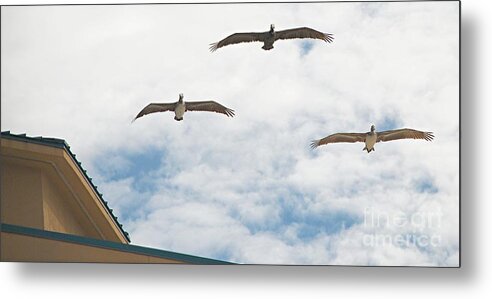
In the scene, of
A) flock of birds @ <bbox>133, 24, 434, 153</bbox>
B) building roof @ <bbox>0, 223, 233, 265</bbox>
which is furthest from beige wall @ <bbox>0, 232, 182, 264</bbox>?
flock of birds @ <bbox>133, 24, 434, 153</bbox>

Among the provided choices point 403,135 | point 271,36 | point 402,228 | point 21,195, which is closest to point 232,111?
point 271,36

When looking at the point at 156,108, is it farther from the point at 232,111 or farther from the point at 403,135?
the point at 403,135

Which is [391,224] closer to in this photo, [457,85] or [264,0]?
[457,85]

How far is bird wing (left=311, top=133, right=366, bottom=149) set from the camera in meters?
3.93

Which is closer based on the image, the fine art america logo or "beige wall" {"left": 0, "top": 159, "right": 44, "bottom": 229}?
the fine art america logo

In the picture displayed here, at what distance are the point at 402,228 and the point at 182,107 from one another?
3.03 ft

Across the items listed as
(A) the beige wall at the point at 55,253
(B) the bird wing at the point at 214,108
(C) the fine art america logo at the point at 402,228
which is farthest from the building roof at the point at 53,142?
(C) the fine art america logo at the point at 402,228

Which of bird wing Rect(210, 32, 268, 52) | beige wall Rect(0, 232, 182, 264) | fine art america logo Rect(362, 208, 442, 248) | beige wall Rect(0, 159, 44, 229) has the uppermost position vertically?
bird wing Rect(210, 32, 268, 52)

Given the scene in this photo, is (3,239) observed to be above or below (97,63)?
below

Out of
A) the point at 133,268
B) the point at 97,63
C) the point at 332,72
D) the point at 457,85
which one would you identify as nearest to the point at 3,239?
the point at 133,268

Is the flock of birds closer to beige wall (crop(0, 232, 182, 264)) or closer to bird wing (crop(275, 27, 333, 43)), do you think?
bird wing (crop(275, 27, 333, 43))

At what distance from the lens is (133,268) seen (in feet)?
13.2

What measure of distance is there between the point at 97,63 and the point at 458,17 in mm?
1343

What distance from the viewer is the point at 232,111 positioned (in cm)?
400
